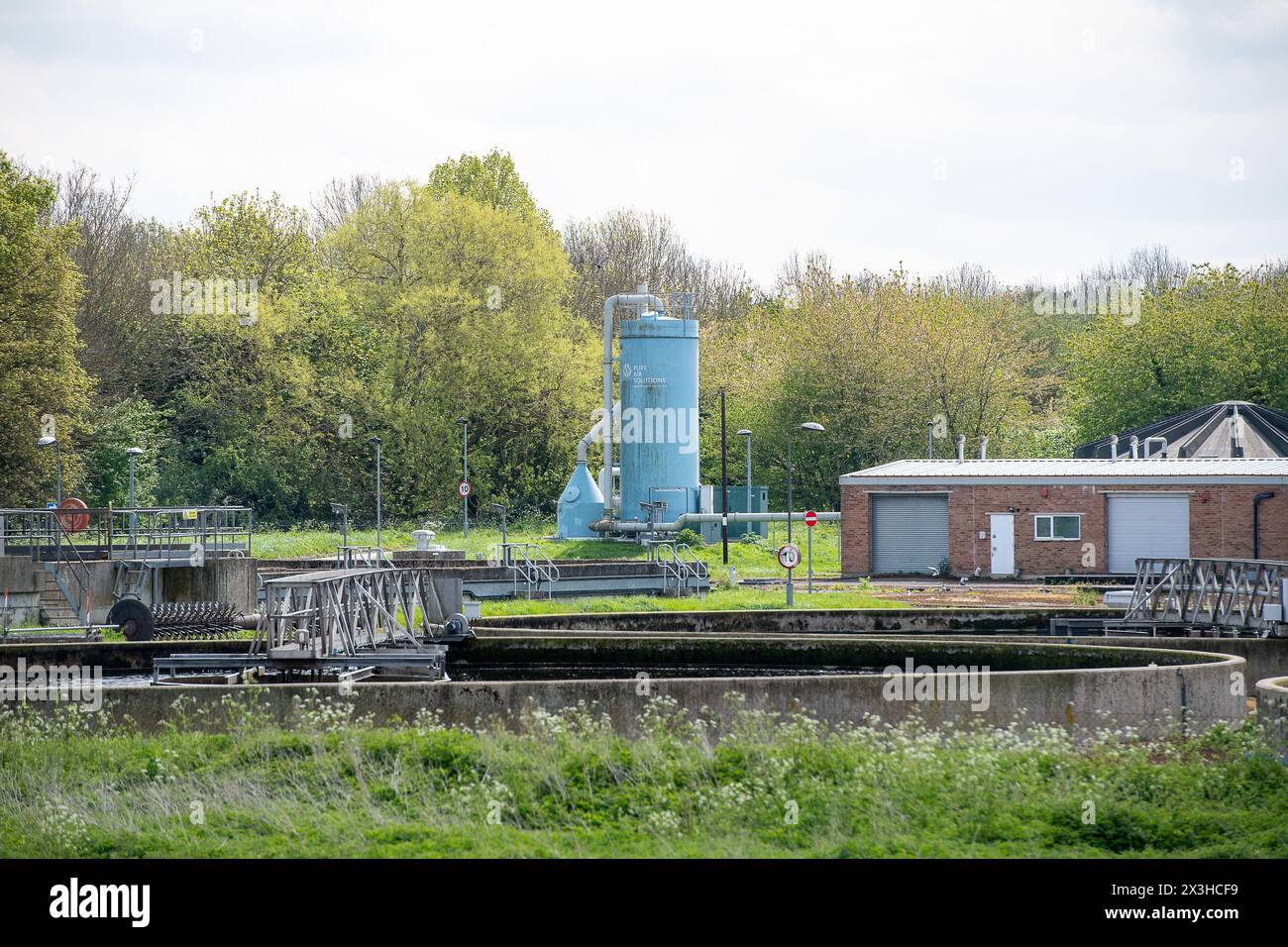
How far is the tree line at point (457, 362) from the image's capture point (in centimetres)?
5884

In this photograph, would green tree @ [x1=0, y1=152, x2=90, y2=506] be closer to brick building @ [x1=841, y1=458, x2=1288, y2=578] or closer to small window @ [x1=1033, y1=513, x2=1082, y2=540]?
brick building @ [x1=841, y1=458, x2=1288, y2=578]

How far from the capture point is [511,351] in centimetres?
6181

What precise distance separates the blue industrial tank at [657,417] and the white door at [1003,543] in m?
11.9

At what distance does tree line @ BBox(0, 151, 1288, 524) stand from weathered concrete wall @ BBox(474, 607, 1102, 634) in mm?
34556

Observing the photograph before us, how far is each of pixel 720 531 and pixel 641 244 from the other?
3724 cm

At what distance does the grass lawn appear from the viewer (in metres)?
44.7

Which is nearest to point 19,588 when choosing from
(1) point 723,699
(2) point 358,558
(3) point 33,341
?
(2) point 358,558

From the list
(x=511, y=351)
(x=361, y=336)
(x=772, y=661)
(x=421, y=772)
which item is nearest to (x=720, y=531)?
(x=511, y=351)

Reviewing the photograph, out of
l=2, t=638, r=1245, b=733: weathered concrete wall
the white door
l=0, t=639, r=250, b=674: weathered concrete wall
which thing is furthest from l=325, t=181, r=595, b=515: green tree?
l=2, t=638, r=1245, b=733: weathered concrete wall

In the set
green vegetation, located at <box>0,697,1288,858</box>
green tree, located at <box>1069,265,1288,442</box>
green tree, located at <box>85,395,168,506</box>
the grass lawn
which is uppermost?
green tree, located at <box>1069,265,1288,442</box>

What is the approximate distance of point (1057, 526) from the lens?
40.1m

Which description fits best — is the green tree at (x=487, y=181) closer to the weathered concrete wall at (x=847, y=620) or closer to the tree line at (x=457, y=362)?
the tree line at (x=457, y=362)

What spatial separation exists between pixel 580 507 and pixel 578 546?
13.3 ft
